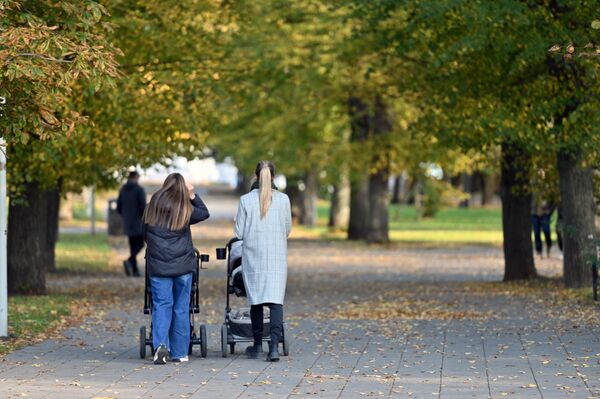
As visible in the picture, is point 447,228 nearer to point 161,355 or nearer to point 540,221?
point 540,221

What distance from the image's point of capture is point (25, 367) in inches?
482

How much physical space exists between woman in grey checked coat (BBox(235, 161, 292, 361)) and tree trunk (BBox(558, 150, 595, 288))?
8335mm

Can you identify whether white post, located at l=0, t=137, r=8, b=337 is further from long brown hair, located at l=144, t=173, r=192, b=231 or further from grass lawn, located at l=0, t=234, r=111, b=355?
long brown hair, located at l=144, t=173, r=192, b=231

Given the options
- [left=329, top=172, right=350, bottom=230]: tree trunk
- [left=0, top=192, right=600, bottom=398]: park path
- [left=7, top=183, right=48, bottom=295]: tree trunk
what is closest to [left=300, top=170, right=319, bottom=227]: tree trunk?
[left=329, top=172, right=350, bottom=230]: tree trunk

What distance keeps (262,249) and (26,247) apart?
879 cm

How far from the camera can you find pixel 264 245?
12.9 meters

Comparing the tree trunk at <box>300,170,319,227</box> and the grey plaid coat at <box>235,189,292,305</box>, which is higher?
the tree trunk at <box>300,170,319,227</box>

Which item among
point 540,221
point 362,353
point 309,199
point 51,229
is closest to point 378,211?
point 540,221

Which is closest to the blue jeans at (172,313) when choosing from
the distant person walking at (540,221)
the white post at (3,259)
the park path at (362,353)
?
the park path at (362,353)

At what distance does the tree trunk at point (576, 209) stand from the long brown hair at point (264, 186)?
8.40 metres

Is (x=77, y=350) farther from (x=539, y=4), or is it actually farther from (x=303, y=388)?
(x=539, y=4)

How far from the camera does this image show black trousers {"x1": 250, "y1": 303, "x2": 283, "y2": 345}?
12789 mm

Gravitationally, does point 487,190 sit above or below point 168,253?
above

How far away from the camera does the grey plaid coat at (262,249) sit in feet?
42.0
